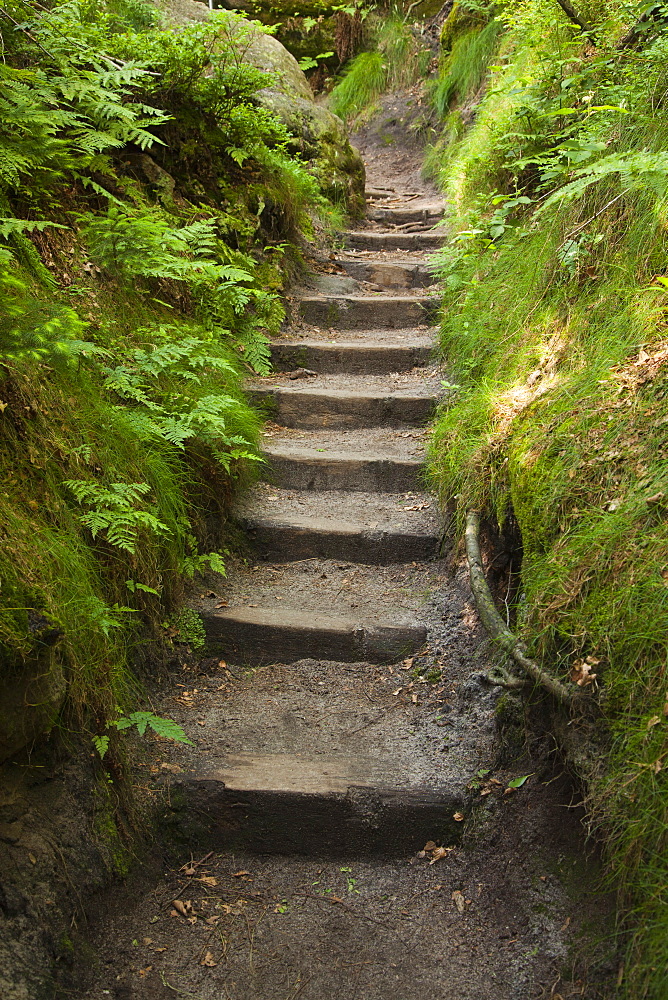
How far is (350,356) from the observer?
568 centimetres

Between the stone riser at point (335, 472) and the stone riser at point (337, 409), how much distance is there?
55cm

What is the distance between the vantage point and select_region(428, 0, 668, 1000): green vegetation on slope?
1.97 meters

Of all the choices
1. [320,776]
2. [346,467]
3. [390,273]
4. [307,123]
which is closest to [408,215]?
[307,123]

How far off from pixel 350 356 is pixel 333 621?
274 cm

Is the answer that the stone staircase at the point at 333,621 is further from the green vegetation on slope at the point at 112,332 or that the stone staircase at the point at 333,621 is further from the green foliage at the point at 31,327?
the green foliage at the point at 31,327

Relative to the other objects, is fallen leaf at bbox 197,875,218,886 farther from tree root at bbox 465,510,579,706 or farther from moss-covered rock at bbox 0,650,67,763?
tree root at bbox 465,510,579,706

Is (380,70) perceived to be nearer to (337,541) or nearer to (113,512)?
(337,541)

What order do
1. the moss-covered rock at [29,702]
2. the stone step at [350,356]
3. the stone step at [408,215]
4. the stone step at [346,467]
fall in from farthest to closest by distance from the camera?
1. the stone step at [408,215]
2. the stone step at [350,356]
3. the stone step at [346,467]
4. the moss-covered rock at [29,702]

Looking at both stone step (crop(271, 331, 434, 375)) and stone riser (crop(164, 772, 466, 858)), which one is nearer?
stone riser (crop(164, 772, 466, 858))

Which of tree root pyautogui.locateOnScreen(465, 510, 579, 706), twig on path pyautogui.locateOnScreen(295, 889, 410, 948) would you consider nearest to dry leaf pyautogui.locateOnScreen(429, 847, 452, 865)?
twig on path pyautogui.locateOnScreen(295, 889, 410, 948)

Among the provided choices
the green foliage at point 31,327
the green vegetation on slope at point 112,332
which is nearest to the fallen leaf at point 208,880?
the green vegetation on slope at point 112,332

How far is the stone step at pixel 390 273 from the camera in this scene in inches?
270

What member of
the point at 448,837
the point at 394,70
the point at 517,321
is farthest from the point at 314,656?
the point at 394,70

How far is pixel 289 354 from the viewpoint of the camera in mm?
5594
